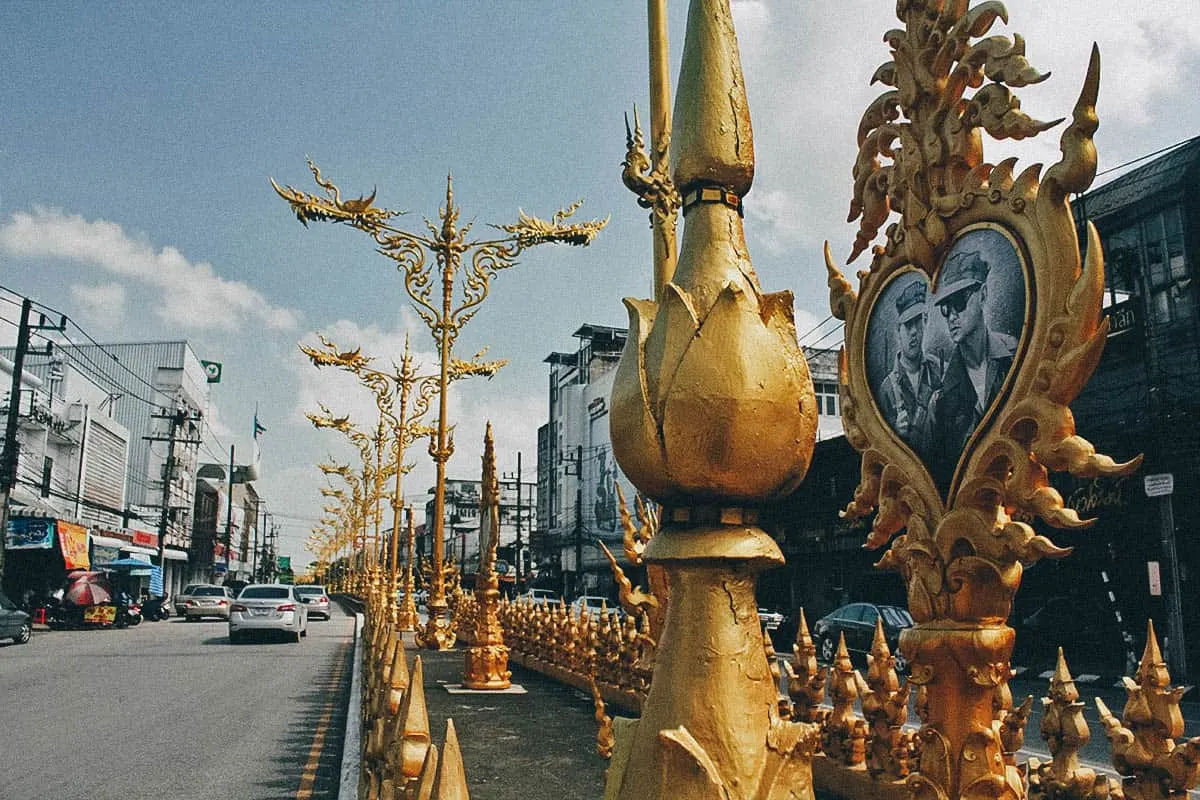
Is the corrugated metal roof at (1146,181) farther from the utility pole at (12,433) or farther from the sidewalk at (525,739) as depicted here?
the utility pole at (12,433)

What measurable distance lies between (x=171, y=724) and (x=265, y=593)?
572 inches

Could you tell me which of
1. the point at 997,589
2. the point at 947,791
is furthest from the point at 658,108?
the point at 947,791

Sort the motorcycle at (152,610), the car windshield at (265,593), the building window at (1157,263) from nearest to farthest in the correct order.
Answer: the building window at (1157,263) < the car windshield at (265,593) < the motorcycle at (152,610)

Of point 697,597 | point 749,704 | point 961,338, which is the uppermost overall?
point 961,338

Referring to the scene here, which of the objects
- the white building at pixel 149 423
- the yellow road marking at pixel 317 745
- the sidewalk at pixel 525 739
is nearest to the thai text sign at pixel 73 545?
the white building at pixel 149 423

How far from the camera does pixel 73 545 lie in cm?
3347

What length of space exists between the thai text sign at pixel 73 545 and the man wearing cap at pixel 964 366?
1400 inches

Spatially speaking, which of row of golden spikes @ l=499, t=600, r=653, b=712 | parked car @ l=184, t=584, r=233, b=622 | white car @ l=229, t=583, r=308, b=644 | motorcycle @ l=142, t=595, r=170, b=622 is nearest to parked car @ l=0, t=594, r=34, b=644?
white car @ l=229, t=583, r=308, b=644

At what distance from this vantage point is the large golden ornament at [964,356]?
10.3 ft

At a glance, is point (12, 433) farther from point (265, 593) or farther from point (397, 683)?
point (397, 683)

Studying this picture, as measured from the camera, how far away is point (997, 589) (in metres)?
3.33

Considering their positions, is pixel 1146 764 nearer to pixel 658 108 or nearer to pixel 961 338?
pixel 961 338

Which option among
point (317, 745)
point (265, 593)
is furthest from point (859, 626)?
point (265, 593)

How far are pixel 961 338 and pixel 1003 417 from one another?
48 centimetres
